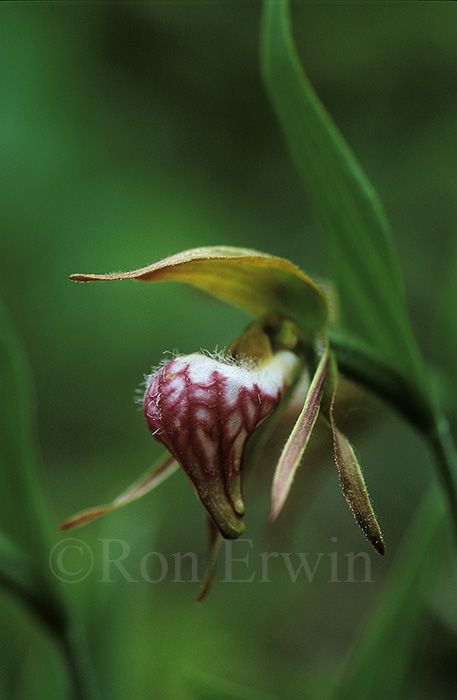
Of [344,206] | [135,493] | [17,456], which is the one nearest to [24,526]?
[17,456]

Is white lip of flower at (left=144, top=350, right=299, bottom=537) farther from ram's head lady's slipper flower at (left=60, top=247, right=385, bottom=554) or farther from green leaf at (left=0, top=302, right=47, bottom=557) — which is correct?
green leaf at (left=0, top=302, right=47, bottom=557)

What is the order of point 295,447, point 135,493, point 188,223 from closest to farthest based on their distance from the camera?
1. point 295,447
2. point 135,493
3. point 188,223

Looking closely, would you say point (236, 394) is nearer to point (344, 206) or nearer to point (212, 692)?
point (344, 206)

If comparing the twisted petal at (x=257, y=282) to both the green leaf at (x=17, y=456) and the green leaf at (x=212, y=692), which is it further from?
the green leaf at (x=212, y=692)

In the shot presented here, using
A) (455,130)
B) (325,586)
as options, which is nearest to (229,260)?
(325,586)

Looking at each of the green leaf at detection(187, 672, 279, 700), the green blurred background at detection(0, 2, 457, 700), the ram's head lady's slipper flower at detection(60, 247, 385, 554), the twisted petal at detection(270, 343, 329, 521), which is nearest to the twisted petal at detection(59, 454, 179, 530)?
the ram's head lady's slipper flower at detection(60, 247, 385, 554)

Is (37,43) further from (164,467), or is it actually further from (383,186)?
(164,467)

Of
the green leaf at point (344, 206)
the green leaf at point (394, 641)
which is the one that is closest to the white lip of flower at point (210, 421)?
the green leaf at point (344, 206)
